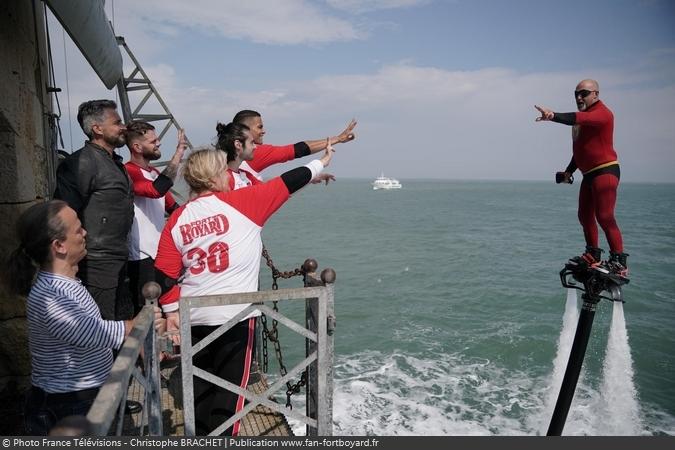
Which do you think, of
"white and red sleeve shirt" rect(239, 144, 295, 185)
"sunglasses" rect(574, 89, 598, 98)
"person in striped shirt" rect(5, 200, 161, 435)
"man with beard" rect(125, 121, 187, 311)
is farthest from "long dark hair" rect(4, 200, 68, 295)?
"sunglasses" rect(574, 89, 598, 98)

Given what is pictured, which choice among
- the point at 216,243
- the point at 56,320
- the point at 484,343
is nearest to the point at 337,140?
the point at 216,243

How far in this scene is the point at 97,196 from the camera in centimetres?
358

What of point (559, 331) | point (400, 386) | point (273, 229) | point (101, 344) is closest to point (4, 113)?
point (101, 344)

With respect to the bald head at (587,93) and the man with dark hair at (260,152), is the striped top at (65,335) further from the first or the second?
the bald head at (587,93)

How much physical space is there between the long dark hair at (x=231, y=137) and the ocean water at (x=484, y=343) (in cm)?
82

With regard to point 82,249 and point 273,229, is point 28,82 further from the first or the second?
point 273,229

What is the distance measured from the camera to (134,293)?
14.8ft

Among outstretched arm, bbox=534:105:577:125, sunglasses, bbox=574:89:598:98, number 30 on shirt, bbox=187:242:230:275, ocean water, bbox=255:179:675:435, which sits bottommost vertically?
ocean water, bbox=255:179:675:435

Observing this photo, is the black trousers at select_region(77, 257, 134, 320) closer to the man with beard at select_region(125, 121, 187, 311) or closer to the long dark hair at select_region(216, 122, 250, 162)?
the man with beard at select_region(125, 121, 187, 311)

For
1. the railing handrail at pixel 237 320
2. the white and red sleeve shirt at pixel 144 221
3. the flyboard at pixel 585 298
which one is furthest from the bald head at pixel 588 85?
the white and red sleeve shirt at pixel 144 221

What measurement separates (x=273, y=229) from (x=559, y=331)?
3635cm

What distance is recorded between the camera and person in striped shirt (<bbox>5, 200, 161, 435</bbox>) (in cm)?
227

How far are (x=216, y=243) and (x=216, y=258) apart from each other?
0.11 metres

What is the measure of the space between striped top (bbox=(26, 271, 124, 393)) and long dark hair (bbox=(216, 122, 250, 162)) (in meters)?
1.99
